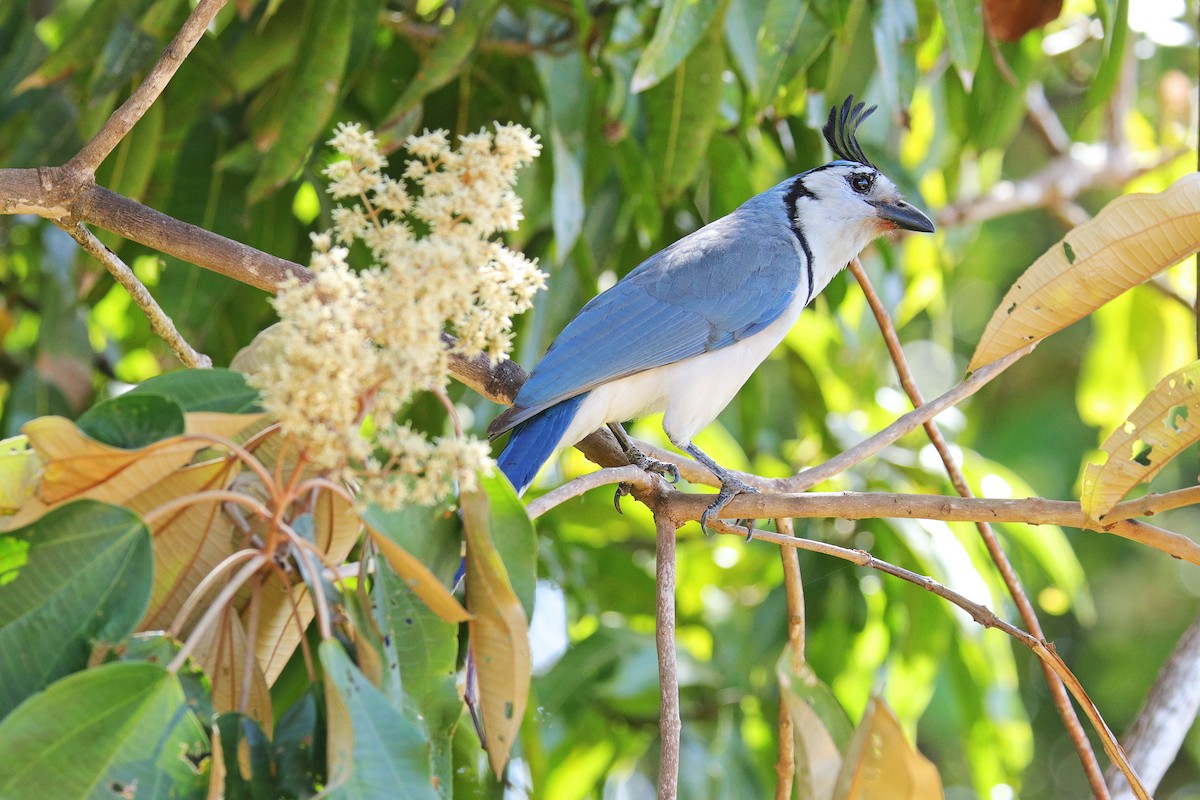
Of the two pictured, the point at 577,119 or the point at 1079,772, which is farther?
the point at 1079,772

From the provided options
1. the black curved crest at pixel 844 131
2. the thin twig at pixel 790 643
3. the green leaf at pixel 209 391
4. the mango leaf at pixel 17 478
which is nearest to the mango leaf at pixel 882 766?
the thin twig at pixel 790 643

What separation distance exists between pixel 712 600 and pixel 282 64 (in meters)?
2.29

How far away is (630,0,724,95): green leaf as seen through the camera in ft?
7.80

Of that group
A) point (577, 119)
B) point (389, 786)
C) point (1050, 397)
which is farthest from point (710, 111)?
point (1050, 397)

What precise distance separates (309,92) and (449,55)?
318mm

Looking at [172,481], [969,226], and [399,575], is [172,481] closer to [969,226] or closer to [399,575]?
[399,575]

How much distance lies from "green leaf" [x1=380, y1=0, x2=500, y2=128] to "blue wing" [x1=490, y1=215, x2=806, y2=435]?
617mm

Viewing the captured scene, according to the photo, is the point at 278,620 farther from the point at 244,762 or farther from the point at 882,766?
the point at 882,766

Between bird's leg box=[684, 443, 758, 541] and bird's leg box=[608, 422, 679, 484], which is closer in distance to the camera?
bird's leg box=[684, 443, 758, 541]

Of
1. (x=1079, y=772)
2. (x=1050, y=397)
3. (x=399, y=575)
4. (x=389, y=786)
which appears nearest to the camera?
(x=389, y=786)

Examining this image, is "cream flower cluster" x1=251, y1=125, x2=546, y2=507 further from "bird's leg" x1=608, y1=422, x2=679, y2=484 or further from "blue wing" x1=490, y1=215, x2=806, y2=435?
"blue wing" x1=490, y1=215, x2=806, y2=435

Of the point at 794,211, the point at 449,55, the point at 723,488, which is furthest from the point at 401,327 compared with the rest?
the point at 794,211

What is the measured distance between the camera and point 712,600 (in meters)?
4.31

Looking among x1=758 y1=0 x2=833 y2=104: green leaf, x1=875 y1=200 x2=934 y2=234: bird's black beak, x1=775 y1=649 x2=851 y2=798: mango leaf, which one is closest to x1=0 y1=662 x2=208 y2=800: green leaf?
x1=775 y1=649 x2=851 y2=798: mango leaf
